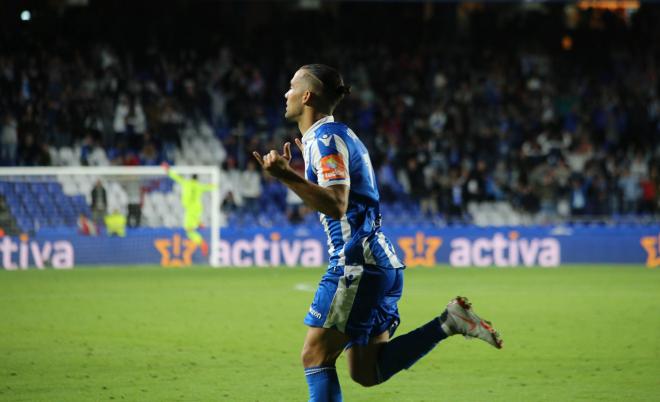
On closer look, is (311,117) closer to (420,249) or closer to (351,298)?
(351,298)

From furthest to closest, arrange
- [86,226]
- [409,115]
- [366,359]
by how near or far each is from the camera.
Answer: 1. [409,115]
2. [86,226]
3. [366,359]

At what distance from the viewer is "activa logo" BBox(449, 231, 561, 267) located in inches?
822

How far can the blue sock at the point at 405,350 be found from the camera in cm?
502

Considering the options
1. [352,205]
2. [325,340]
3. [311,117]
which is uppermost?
[311,117]

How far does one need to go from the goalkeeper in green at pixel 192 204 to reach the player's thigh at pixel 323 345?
596 inches

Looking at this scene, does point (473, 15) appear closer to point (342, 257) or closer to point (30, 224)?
point (30, 224)

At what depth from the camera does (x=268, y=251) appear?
20281 millimetres

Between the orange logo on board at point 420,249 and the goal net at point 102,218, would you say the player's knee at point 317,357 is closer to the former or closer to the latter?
the goal net at point 102,218

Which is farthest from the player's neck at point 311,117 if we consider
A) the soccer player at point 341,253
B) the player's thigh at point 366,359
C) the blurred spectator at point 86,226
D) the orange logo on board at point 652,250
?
the orange logo on board at point 652,250

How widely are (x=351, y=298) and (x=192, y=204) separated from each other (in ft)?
50.8

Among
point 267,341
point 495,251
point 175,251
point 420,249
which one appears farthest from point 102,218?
point 267,341

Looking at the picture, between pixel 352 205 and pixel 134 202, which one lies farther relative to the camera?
pixel 134 202

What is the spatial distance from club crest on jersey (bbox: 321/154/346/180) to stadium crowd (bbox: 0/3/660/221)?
16.8 meters

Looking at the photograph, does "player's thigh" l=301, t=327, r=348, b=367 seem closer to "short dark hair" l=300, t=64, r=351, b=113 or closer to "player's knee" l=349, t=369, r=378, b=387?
"player's knee" l=349, t=369, r=378, b=387
